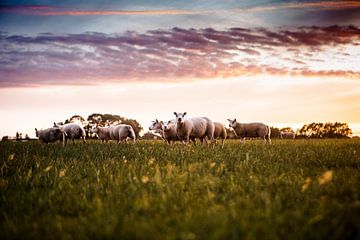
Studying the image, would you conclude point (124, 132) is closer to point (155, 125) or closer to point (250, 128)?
point (155, 125)

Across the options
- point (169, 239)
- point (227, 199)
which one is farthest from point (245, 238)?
point (227, 199)

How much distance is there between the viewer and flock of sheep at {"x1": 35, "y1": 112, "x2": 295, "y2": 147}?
22.7 m

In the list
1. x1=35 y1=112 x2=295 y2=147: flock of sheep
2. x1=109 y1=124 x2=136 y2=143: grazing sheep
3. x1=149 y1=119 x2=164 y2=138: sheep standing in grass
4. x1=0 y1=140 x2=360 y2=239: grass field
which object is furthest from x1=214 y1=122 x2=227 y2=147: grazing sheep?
x1=0 y1=140 x2=360 y2=239: grass field

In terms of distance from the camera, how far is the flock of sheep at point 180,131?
2266 centimetres

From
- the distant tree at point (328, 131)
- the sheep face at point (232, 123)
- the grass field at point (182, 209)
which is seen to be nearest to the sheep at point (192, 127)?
the sheep face at point (232, 123)

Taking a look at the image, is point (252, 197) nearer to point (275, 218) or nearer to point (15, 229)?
point (275, 218)

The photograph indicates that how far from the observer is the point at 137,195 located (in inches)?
205

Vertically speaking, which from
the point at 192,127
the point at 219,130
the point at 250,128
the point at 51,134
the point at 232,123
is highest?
the point at 232,123

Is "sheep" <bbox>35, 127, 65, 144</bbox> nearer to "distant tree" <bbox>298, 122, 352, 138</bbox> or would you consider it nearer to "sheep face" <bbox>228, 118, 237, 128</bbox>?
"sheep face" <bbox>228, 118, 237, 128</bbox>

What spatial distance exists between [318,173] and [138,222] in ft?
16.0

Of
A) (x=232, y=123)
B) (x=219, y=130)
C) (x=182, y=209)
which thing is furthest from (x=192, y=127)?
(x=182, y=209)

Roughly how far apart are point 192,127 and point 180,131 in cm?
129

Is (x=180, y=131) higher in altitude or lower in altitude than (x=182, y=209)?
higher

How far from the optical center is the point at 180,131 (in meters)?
21.5
